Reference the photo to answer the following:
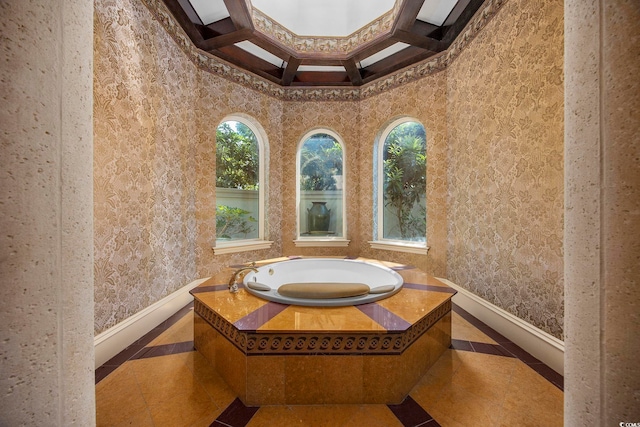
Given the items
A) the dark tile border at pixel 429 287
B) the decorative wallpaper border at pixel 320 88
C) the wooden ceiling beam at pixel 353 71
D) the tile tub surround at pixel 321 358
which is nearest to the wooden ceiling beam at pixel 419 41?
the decorative wallpaper border at pixel 320 88

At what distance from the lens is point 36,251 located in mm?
469

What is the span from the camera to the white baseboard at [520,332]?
58.8 inches

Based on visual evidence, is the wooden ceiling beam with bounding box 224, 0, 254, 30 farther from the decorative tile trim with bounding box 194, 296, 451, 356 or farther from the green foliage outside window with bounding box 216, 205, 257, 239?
the decorative tile trim with bounding box 194, 296, 451, 356

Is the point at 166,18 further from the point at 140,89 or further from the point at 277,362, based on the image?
the point at 277,362

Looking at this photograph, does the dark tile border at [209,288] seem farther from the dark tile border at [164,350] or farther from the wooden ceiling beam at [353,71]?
the wooden ceiling beam at [353,71]

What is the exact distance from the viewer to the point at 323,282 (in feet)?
7.07

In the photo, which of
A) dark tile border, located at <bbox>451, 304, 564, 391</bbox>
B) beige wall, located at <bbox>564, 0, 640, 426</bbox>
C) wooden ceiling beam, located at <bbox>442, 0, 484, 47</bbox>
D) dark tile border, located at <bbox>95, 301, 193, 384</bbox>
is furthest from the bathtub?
wooden ceiling beam, located at <bbox>442, 0, 484, 47</bbox>

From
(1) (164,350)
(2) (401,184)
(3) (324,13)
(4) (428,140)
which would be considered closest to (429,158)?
(4) (428,140)

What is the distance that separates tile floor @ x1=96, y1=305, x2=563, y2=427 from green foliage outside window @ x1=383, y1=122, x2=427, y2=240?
1.82 metres

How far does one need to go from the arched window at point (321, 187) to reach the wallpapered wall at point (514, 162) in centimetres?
171

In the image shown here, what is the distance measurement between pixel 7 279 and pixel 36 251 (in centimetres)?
6

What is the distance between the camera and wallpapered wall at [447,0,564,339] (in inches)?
60.9

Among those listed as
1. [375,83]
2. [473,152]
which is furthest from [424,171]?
[375,83]

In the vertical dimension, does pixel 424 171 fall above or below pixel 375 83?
below
